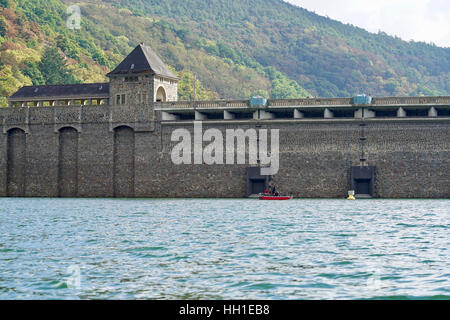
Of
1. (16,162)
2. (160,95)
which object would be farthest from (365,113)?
(16,162)

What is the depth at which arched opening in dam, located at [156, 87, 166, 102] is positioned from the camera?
8200cm

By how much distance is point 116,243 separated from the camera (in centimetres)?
2936

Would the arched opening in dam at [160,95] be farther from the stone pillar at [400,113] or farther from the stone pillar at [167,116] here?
the stone pillar at [400,113]

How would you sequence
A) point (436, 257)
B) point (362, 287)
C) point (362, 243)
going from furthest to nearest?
point (362, 243) < point (436, 257) < point (362, 287)

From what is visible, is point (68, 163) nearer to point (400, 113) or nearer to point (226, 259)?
point (400, 113)

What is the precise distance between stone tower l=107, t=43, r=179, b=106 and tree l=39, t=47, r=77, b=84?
53470mm

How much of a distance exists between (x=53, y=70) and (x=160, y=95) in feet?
183

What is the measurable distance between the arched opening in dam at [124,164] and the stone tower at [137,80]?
3.66 metres

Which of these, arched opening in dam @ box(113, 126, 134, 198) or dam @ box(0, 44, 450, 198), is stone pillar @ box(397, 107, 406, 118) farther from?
arched opening in dam @ box(113, 126, 134, 198)

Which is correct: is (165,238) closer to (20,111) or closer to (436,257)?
(436,257)

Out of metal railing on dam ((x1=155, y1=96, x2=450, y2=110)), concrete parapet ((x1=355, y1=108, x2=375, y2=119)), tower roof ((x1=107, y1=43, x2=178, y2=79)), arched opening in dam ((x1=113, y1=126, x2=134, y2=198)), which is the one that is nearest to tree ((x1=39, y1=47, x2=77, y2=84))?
tower roof ((x1=107, y1=43, x2=178, y2=79))

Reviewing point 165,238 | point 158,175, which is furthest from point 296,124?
point 165,238

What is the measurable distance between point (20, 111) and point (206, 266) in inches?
2598

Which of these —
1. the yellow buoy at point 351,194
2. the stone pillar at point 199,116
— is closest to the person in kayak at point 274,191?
the yellow buoy at point 351,194
